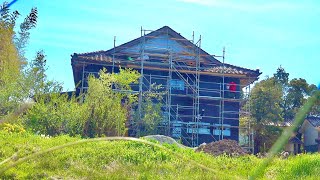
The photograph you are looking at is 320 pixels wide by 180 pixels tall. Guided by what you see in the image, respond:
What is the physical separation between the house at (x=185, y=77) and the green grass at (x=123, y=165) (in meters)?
14.3

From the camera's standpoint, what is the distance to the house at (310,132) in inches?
1069

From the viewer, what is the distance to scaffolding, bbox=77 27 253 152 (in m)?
22.0

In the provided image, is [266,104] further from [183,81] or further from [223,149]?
[223,149]

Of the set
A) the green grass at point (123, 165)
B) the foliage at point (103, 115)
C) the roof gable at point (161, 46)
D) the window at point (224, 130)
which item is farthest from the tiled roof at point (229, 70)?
the green grass at point (123, 165)

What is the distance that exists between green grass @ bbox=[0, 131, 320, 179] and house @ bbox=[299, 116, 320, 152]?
2056cm

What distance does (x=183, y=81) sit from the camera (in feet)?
76.3

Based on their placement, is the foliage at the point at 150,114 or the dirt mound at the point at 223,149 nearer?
the dirt mound at the point at 223,149

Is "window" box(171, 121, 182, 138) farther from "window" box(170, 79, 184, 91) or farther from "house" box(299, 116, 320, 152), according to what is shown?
"house" box(299, 116, 320, 152)

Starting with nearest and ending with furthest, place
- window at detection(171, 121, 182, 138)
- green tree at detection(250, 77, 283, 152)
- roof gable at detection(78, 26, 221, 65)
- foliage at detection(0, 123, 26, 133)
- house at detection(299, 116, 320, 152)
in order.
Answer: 1. foliage at detection(0, 123, 26, 133)
2. window at detection(171, 121, 182, 138)
3. roof gable at detection(78, 26, 221, 65)
4. green tree at detection(250, 77, 283, 152)
5. house at detection(299, 116, 320, 152)

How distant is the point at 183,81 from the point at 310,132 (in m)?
9.58

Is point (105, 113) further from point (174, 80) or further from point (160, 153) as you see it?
point (174, 80)

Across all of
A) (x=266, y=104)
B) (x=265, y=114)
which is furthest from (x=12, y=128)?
(x=266, y=104)

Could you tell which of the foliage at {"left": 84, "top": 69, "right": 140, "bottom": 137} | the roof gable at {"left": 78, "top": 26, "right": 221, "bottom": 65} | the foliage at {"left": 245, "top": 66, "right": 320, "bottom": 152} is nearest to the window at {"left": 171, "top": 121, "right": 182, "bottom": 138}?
the roof gable at {"left": 78, "top": 26, "right": 221, "bottom": 65}

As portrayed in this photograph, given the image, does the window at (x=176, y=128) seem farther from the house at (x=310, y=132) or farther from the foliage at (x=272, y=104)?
the house at (x=310, y=132)
